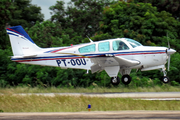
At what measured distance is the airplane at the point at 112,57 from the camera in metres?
14.3

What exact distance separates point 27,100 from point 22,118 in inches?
212

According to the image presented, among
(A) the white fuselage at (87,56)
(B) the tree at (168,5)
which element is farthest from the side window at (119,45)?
(B) the tree at (168,5)

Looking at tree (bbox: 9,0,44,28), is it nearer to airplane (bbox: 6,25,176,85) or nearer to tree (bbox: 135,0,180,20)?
tree (bbox: 135,0,180,20)

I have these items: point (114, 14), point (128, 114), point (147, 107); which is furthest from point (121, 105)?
point (114, 14)

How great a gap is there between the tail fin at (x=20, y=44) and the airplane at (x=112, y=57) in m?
0.31

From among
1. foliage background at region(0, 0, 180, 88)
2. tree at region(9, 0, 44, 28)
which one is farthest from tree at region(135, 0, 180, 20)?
tree at region(9, 0, 44, 28)

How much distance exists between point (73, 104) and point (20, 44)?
27.4ft

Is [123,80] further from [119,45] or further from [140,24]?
[140,24]

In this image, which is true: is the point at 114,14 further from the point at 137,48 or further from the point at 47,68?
the point at 137,48

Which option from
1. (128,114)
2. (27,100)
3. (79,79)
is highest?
(128,114)

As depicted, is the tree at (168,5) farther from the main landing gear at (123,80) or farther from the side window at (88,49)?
the main landing gear at (123,80)

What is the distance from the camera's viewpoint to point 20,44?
16672 mm

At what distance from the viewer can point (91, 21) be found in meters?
33.6

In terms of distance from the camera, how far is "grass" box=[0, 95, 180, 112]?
28.8ft
